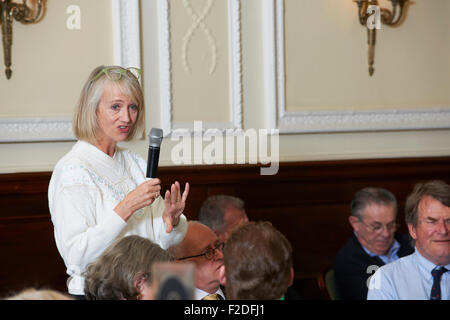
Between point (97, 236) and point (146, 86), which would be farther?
point (146, 86)

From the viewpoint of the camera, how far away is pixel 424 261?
94.1 inches

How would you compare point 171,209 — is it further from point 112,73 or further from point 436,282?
point 436,282

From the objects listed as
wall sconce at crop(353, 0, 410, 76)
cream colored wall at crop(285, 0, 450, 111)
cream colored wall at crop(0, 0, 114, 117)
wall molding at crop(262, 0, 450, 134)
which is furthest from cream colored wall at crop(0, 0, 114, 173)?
wall sconce at crop(353, 0, 410, 76)

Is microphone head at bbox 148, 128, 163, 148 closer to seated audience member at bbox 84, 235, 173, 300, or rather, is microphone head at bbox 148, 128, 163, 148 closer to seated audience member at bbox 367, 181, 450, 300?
seated audience member at bbox 84, 235, 173, 300

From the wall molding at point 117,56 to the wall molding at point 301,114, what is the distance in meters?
0.86

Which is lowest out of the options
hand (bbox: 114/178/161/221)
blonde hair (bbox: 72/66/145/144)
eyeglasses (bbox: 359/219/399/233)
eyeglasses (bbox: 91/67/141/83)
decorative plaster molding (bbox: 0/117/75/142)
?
eyeglasses (bbox: 359/219/399/233)

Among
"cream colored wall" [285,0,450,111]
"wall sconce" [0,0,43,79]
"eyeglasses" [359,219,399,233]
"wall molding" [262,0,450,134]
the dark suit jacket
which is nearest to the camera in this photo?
the dark suit jacket

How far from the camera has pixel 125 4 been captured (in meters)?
3.70

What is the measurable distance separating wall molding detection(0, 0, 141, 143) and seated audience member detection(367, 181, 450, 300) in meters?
1.94

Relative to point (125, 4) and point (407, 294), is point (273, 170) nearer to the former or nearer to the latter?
point (125, 4)

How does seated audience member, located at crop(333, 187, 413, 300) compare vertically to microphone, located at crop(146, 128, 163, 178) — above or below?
below

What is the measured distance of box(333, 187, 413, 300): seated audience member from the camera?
3.37 metres
